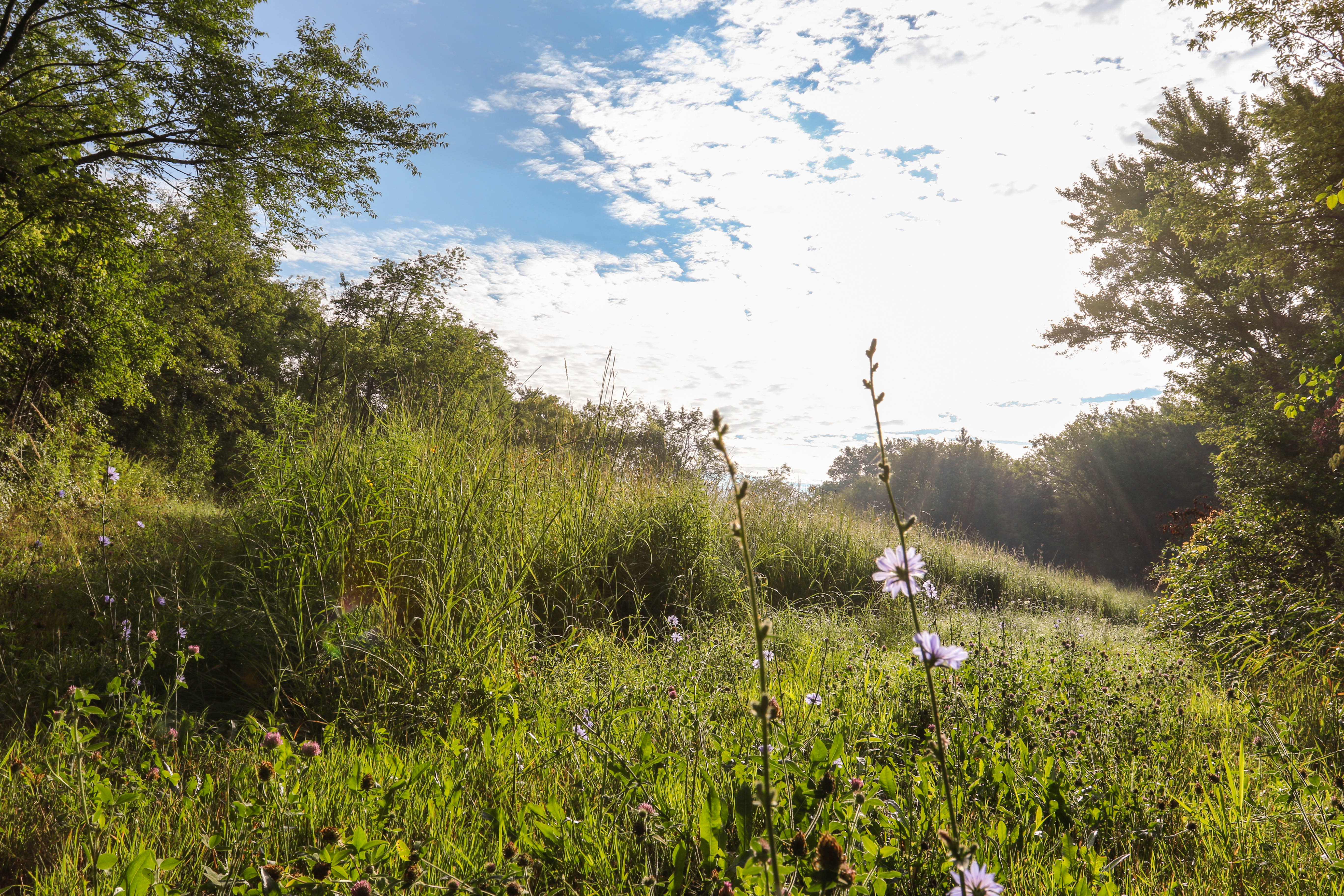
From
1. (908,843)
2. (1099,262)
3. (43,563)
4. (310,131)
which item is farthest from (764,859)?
(1099,262)

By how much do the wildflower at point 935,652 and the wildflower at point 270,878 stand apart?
0.96m

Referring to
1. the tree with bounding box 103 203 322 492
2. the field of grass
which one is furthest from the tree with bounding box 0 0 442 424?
the field of grass

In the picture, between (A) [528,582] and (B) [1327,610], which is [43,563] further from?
(B) [1327,610]

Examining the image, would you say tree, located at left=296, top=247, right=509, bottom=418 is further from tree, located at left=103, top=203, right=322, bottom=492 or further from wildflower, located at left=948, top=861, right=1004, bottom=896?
wildflower, located at left=948, top=861, right=1004, bottom=896

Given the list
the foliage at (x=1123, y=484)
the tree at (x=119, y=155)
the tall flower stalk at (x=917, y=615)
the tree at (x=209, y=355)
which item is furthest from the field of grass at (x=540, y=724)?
the foliage at (x=1123, y=484)

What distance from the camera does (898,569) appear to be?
0.65 meters

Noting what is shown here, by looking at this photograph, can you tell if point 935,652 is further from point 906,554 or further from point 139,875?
point 139,875

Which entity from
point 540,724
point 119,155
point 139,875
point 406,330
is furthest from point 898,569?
point 406,330

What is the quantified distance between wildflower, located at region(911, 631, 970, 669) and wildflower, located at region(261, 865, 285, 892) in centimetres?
96

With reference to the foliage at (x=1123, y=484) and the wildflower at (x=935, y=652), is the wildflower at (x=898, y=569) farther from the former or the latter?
the foliage at (x=1123, y=484)

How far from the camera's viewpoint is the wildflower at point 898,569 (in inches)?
25.5

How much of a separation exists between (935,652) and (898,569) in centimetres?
12

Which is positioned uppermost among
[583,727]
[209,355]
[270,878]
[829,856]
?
[209,355]

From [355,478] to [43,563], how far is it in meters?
2.80
